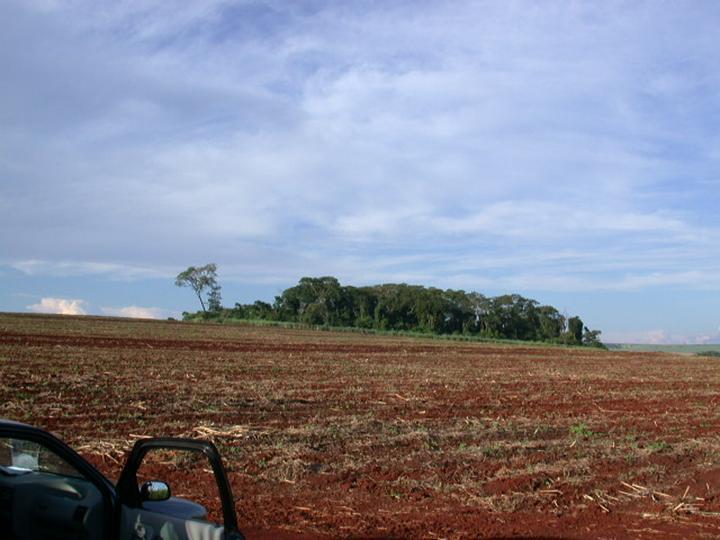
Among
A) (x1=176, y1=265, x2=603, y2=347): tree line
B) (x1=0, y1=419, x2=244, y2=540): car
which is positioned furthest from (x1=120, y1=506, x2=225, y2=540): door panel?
(x1=176, y1=265, x2=603, y2=347): tree line

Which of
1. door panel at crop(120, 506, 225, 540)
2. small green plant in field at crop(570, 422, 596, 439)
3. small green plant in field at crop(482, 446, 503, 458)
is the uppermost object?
door panel at crop(120, 506, 225, 540)

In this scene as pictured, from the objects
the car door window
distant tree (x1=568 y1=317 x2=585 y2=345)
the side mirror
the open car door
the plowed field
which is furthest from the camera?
distant tree (x1=568 y1=317 x2=585 y2=345)

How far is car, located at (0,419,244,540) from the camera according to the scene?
148 inches

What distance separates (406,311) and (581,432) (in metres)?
100

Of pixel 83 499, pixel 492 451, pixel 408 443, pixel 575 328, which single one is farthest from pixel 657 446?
pixel 575 328

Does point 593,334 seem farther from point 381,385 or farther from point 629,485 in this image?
point 629,485

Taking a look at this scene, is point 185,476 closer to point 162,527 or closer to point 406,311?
point 162,527

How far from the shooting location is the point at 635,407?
61.3 feet

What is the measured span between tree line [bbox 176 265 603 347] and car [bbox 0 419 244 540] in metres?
96.6

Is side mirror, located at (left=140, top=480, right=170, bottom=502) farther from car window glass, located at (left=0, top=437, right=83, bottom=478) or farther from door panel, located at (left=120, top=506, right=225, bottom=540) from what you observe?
car window glass, located at (left=0, top=437, right=83, bottom=478)

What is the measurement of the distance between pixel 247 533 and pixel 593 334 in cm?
10608

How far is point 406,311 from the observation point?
11344cm

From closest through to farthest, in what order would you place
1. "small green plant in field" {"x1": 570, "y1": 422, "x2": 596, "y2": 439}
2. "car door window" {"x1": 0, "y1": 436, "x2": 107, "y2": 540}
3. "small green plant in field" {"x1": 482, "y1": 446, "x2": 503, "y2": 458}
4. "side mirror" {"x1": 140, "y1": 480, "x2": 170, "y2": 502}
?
"car door window" {"x1": 0, "y1": 436, "x2": 107, "y2": 540} < "side mirror" {"x1": 140, "y1": 480, "x2": 170, "y2": 502} < "small green plant in field" {"x1": 482, "y1": 446, "x2": 503, "y2": 458} < "small green plant in field" {"x1": 570, "y1": 422, "x2": 596, "y2": 439}

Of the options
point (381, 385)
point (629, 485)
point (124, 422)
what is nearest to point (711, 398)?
point (381, 385)
